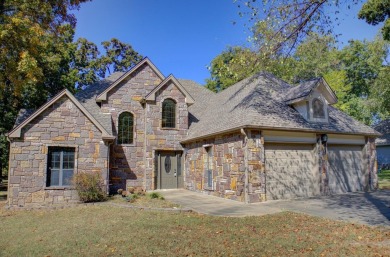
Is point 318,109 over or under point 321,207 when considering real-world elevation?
over

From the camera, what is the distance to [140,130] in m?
17.4

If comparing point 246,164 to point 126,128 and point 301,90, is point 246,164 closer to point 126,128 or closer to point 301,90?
point 301,90

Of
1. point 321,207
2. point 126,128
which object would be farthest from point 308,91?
point 126,128

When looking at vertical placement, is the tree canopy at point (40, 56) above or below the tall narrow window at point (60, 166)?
above

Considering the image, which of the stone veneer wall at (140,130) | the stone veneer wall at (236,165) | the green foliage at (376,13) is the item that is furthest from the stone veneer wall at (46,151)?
the green foliage at (376,13)

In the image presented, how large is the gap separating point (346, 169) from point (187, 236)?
36.2 ft

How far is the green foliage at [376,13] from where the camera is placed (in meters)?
15.5

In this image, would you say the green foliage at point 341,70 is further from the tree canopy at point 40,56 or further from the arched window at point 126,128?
the tree canopy at point 40,56

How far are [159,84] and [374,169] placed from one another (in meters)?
12.4

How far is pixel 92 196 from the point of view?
12.8 m

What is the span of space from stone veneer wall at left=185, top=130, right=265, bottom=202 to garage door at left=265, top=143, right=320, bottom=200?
0.61 m

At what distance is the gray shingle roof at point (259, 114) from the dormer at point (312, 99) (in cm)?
24

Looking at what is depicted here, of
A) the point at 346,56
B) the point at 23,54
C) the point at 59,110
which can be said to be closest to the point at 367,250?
the point at 59,110

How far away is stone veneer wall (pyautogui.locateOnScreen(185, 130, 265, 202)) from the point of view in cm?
1180
